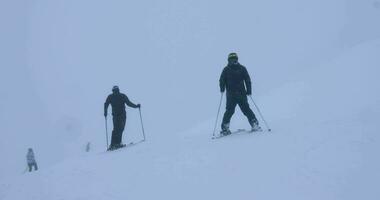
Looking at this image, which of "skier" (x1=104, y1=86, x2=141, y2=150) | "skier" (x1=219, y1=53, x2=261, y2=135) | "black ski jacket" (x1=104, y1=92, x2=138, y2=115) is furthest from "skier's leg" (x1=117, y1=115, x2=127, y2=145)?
"skier" (x1=219, y1=53, x2=261, y2=135)

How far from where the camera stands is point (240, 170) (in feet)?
30.9

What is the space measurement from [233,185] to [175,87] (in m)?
184

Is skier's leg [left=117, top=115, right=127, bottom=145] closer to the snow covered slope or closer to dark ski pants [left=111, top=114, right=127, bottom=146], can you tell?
dark ski pants [left=111, top=114, right=127, bottom=146]

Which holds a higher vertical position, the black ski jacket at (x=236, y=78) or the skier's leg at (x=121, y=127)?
the black ski jacket at (x=236, y=78)

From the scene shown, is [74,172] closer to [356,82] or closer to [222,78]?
[222,78]

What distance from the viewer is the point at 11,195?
10492 mm

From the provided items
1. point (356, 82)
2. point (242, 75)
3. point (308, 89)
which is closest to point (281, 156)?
point (242, 75)

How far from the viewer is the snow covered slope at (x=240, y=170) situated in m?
8.23

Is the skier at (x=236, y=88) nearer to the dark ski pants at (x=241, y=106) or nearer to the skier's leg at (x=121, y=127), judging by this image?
the dark ski pants at (x=241, y=106)

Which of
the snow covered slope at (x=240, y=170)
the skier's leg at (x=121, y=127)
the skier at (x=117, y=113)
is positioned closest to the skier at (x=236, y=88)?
the snow covered slope at (x=240, y=170)

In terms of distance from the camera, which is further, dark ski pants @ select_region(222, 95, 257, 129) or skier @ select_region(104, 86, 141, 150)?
skier @ select_region(104, 86, 141, 150)

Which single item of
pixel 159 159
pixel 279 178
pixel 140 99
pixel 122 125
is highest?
pixel 140 99

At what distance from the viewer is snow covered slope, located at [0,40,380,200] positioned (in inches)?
324

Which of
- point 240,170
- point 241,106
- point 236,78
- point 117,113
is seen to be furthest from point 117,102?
point 240,170
